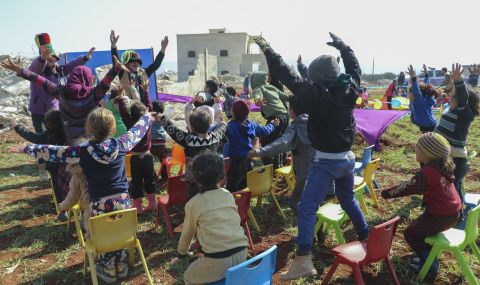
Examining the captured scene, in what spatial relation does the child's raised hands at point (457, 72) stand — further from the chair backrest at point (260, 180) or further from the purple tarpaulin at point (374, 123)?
the purple tarpaulin at point (374, 123)

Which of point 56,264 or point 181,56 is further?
point 181,56

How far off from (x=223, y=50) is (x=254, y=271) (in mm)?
45555

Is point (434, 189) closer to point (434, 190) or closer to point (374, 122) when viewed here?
point (434, 190)

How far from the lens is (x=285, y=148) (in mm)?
4543

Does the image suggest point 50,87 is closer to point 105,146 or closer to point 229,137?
point 105,146

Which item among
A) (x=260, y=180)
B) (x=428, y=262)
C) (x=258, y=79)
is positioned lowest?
(x=428, y=262)

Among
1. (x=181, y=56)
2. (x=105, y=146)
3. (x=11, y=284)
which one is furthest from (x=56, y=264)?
(x=181, y=56)

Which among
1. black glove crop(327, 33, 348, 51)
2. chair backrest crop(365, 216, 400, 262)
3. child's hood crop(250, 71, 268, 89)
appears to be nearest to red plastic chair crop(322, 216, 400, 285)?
chair backrest crop(365, 216, 400, 262)

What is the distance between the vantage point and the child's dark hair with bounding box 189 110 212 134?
13.4 feet

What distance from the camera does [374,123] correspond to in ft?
26.3

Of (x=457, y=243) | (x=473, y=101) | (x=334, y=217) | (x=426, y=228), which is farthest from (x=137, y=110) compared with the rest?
(x=473, y=101)

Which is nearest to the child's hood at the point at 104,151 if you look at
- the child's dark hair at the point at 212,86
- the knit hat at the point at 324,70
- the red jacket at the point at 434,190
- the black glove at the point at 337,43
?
the knit hat at the point at 324,70

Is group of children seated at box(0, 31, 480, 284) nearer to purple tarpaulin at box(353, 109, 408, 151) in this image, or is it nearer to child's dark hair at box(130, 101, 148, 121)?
child's dark hair at box(130, 101, 148, 121)

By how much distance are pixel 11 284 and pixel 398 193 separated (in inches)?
150
